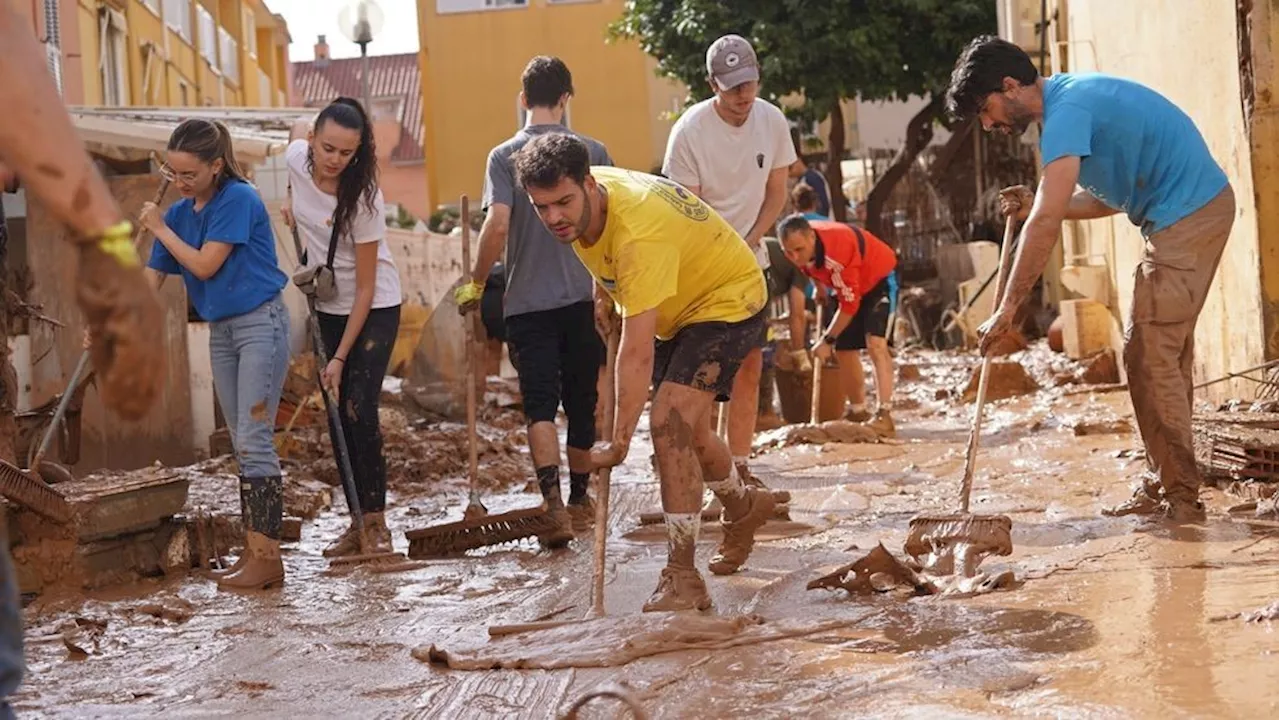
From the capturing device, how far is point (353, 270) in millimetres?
7449

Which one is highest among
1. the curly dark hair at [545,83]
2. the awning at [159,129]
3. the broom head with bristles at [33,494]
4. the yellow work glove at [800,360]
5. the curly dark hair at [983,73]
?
the awning at [159,129]

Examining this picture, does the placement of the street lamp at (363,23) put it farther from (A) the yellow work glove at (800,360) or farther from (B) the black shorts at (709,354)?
(B) the black shorts at (709,354)

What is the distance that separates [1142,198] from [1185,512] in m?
1.18

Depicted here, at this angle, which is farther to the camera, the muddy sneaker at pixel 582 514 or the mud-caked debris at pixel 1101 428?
the mud-caked debris at pixel 1101 428

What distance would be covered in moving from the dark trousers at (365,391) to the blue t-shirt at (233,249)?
0.67 m

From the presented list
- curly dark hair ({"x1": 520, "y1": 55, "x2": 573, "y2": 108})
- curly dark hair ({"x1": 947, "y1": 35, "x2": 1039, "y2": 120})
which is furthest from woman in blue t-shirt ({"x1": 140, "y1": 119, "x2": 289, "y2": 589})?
curly dark hair ({"x1": 947, "y1": 35, "x2": 1039, "y2": 120})

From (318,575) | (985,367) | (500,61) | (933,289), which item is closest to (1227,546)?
(985,367)

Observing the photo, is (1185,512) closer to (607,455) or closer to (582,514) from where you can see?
(607,455)

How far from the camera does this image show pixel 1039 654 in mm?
4391

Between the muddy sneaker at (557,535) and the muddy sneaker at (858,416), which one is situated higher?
the muddy sneaker at (557,535)

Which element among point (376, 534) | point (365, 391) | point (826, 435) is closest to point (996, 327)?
point (365, 391)

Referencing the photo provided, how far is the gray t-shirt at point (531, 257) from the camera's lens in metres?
7.62

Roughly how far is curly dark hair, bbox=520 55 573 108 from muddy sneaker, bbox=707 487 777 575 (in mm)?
2270

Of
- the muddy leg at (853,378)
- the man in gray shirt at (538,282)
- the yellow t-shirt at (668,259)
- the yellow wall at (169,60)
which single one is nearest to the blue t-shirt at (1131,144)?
the yellow t-shirt at (668,259)
